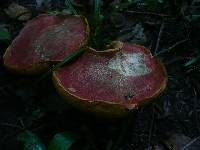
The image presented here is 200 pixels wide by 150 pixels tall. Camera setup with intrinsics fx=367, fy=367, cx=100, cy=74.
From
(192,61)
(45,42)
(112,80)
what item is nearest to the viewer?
(112,80)

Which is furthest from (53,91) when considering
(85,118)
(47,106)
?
(85,118)

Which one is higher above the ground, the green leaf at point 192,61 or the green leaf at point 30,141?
the green leaf at point 192,61

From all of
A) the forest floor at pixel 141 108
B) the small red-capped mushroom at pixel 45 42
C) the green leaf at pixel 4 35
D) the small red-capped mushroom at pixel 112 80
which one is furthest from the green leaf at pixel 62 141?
the green leaf at pixel 4 35

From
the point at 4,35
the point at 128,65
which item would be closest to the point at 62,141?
the point at 128,65

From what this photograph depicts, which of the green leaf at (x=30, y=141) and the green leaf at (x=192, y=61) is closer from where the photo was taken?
the green leaf at (x=30, y=141)

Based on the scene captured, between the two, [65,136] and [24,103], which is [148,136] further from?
[24,103]

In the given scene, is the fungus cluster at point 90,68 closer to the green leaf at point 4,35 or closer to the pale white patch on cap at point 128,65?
the pale white patch on cap at point 128,65

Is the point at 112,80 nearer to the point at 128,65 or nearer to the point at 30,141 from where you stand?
the point at 128,65
